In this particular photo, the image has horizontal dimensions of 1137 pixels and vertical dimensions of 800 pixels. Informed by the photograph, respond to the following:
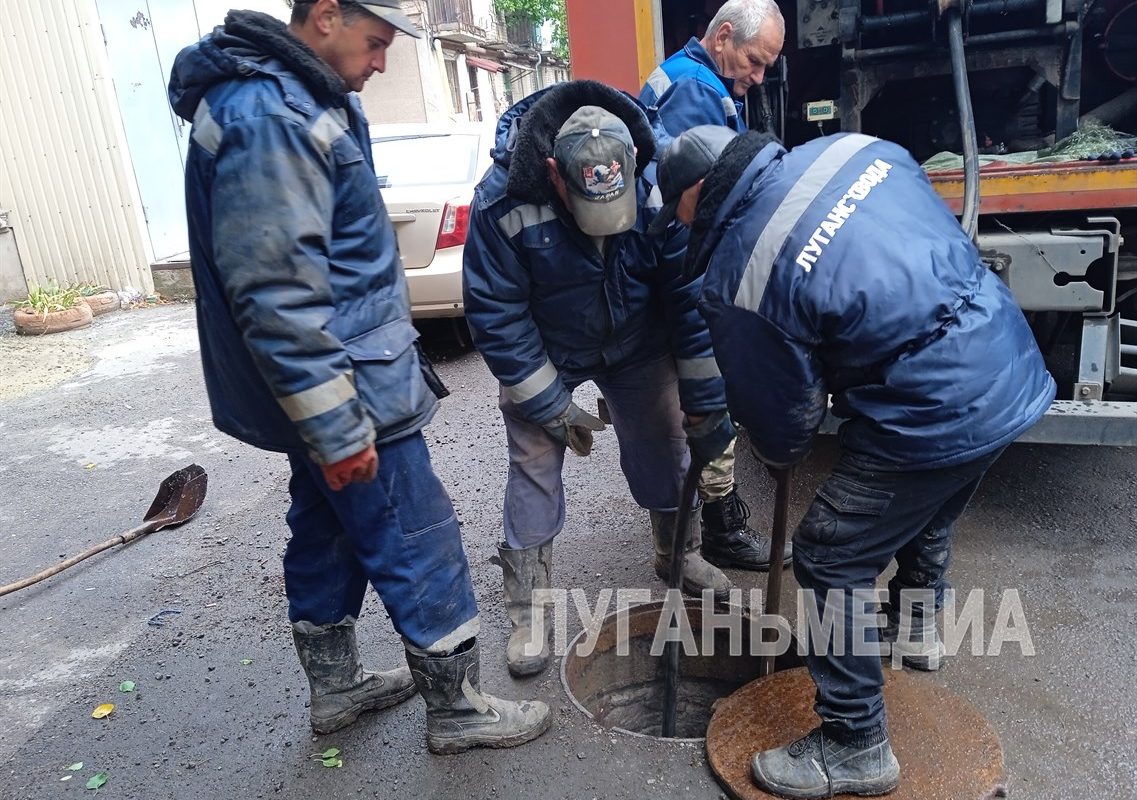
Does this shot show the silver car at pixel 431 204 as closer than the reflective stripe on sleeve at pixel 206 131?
No

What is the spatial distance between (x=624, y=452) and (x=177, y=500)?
2.38 metres

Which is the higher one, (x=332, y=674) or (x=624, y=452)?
(x=624, y=452)

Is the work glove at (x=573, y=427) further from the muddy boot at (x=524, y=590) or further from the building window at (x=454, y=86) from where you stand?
the building window at (x=454, y=86)

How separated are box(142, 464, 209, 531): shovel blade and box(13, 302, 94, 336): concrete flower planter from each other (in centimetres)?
521

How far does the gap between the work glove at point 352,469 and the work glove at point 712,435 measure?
113cm

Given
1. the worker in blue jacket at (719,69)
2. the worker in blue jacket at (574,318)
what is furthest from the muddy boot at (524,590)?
the worker in blue jacket at (719,69)

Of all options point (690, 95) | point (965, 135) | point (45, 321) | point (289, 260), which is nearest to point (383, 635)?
point (289, 260)

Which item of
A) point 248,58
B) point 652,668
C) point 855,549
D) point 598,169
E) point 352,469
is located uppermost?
point 248,58

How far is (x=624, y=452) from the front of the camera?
10.3ft

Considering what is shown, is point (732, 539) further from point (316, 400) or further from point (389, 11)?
point (389, 11)

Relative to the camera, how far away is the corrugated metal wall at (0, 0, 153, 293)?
8.98 m

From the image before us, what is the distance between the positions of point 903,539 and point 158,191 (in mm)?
9973

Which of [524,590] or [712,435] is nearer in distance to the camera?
[712,435]

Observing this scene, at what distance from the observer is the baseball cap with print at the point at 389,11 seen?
197 centimetres
